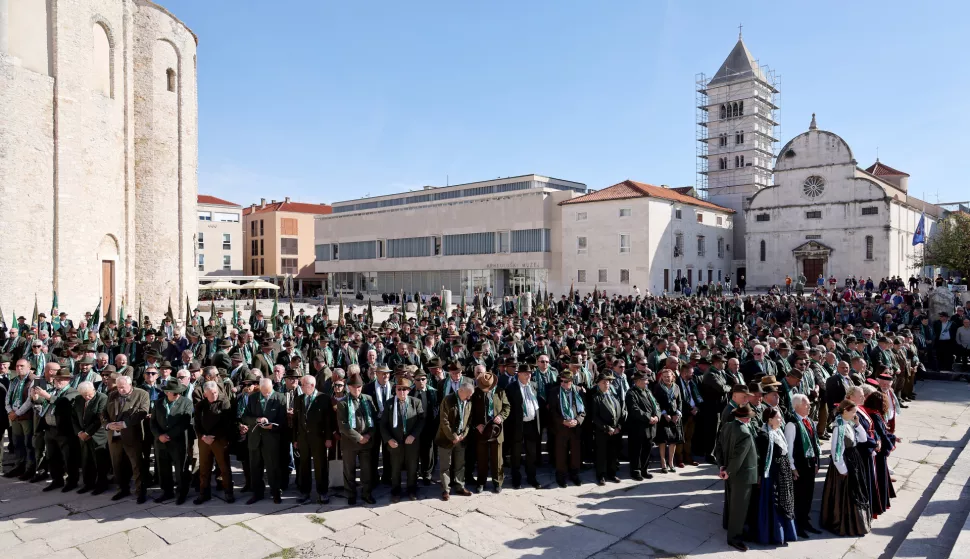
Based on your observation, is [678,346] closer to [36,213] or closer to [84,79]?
[36,213]

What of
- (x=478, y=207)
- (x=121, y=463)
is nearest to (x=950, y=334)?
(x=121, y=463)

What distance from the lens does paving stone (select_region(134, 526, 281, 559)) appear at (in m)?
6.31

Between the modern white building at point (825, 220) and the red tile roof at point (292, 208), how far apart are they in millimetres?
47649

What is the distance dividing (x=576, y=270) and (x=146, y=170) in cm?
2821

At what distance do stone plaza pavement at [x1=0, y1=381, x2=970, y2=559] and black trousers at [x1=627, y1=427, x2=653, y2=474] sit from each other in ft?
0.78

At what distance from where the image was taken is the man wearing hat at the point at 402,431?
7824 mm

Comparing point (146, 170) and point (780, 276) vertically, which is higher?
point (146, 170)

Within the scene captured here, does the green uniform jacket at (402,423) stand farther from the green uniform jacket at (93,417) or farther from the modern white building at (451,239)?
the modern white building at (451,239)

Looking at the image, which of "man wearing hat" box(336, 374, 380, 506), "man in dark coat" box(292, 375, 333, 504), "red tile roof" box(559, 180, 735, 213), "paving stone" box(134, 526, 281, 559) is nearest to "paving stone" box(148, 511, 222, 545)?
"paving stone" box(134, 526, 281, 559)

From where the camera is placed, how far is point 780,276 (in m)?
46.2

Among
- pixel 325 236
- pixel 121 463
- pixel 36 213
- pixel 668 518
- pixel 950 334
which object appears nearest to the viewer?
pixel 668 518

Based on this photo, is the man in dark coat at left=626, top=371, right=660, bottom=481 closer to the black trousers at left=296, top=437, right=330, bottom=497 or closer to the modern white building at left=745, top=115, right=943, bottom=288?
the black trousers at left=296, top=437, right=330, bottom=497

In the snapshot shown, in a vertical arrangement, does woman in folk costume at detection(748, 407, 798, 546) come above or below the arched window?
below

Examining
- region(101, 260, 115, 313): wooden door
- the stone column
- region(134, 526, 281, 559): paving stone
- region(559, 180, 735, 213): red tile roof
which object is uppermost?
the stone column
